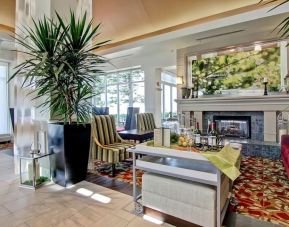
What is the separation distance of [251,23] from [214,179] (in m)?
4.65

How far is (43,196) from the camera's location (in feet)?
8.66

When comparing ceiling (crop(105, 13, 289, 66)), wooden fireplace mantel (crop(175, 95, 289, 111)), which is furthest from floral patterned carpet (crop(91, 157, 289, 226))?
ceiling (crop(105, 13, 289, 66))

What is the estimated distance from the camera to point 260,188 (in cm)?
289

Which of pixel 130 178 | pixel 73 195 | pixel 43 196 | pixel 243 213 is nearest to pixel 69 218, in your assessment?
pixel 73 195

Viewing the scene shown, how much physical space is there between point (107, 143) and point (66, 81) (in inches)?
56.7

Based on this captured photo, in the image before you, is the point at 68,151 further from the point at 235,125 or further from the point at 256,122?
the point at 256,122

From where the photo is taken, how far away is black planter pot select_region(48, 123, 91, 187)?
2869mm

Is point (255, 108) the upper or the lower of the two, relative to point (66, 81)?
lower

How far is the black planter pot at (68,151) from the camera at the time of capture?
2869 mm

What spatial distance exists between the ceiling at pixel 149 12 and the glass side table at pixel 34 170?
152 inches

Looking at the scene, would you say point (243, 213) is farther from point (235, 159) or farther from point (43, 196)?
point (43, 196)

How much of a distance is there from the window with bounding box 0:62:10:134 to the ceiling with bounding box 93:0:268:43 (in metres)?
4.37

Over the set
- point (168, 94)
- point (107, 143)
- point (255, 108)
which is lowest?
point (107, 143)

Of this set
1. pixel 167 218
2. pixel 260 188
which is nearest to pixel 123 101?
pixel 260 188
